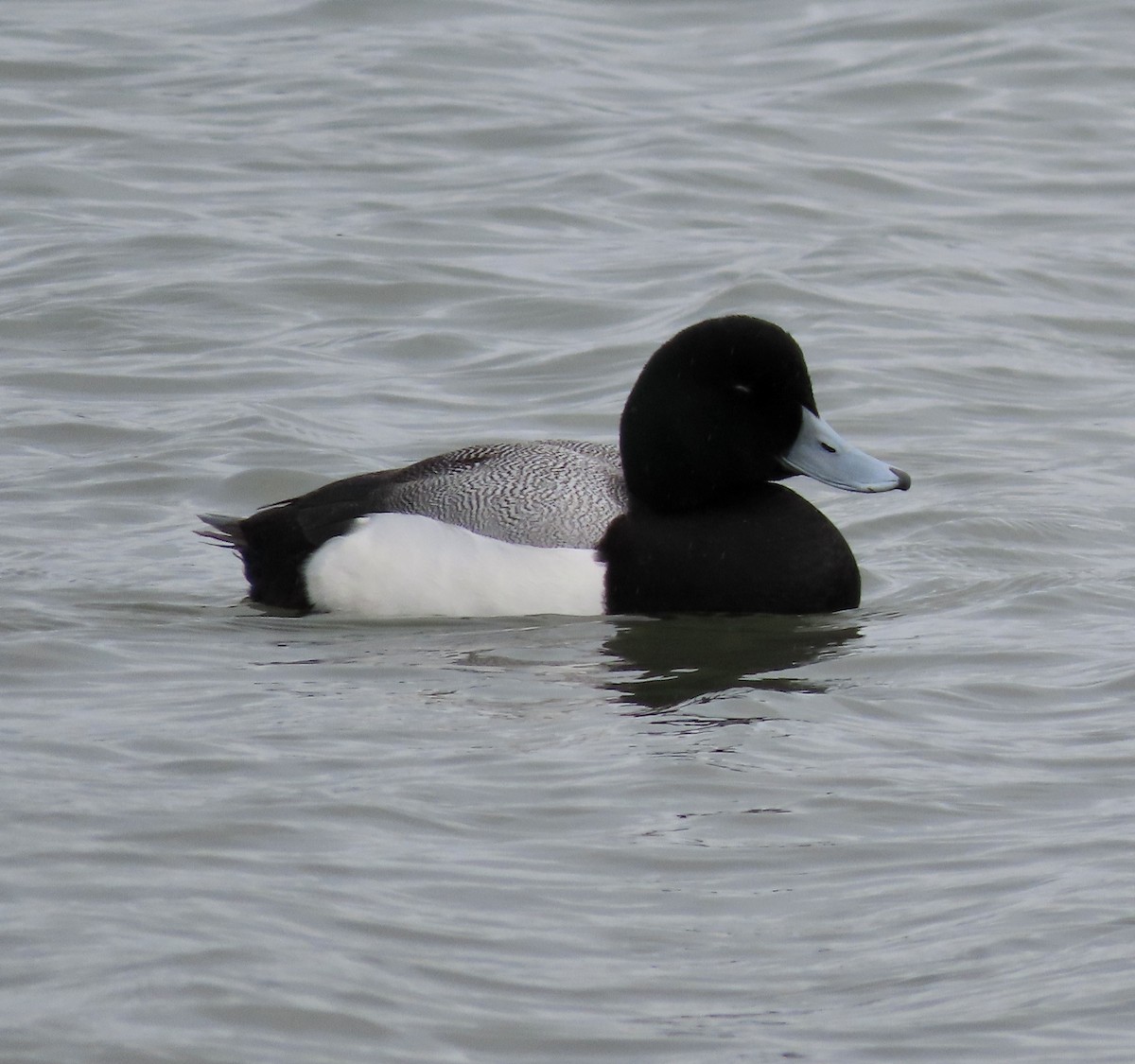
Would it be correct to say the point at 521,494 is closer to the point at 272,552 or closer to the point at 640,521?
the point at 640,521

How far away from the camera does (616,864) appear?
16.0ft

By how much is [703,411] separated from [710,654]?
84 cm

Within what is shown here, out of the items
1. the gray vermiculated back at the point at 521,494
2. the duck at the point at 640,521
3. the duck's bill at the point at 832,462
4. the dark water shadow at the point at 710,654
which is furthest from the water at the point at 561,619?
the duck's bill at the point at 832,462

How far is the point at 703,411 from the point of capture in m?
7.19

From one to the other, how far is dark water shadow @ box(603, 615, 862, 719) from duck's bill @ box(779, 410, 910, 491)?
46cm

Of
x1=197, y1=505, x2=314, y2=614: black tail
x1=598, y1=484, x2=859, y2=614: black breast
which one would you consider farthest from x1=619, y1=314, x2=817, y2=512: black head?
x1=197, y1=505, x2=314, y2=614: black tail

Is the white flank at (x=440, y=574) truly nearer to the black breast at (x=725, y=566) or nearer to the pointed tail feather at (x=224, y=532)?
the black breast at (x=725, y=566)

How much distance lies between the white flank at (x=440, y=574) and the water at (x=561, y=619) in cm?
11

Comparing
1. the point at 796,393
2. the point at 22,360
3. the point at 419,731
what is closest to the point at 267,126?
the point at 22,360

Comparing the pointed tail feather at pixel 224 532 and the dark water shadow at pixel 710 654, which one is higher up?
the pointed tail feather at pixel 224 532

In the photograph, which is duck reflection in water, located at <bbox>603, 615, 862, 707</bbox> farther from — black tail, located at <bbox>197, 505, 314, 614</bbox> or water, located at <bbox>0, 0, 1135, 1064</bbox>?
black tail, located at <bbox>197, 505, 314, 614</bbox>

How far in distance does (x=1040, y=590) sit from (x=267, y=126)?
23.7 feet

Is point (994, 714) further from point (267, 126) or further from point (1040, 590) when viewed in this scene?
point (267, 126)

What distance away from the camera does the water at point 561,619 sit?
4.35 meters
